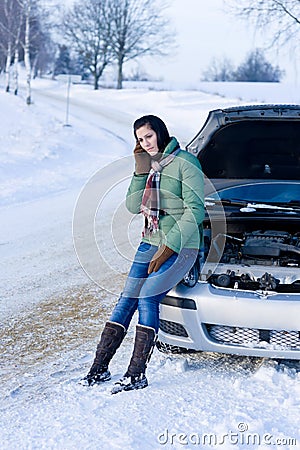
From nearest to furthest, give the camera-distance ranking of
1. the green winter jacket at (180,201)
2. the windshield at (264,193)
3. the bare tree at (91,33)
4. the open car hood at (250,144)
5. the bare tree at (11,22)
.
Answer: the green winter jacket at (180,201) → the windshield at (264,193) → the open car hood at (250,144) → the bare tree at (11,22) → the bare tree at (91,33)

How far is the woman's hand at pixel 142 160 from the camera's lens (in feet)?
13.6

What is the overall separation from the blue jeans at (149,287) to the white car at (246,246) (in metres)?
0.08

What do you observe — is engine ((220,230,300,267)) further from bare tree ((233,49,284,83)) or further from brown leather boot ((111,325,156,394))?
bare tree ((233,49,284,83))

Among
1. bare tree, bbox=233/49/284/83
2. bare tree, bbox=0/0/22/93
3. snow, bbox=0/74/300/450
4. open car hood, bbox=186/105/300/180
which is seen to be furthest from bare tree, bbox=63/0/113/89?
open car hood, bbox=186/105/300/180

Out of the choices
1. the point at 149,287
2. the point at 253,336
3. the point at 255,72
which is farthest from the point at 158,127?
the point at 255,72

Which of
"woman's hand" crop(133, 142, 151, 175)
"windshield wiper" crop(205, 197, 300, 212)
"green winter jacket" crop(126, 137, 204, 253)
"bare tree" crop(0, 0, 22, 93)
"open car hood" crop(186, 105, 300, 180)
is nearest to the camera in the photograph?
"green winter jacket" crop(126, 137, 204, 253)

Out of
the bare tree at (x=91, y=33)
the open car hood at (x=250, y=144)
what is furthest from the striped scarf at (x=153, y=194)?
the bare tree at (x=91, y=33)

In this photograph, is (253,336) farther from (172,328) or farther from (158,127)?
(158,127)

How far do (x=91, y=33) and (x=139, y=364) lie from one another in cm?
5814

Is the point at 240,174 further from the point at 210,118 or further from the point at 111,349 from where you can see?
the point at 111,349

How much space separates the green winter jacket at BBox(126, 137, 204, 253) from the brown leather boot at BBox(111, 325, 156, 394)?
0.58 m

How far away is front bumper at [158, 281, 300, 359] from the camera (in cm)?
377

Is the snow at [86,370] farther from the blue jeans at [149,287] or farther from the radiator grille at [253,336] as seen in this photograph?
the blue jeans at [149,287]

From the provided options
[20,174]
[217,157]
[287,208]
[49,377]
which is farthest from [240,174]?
[20,174]
